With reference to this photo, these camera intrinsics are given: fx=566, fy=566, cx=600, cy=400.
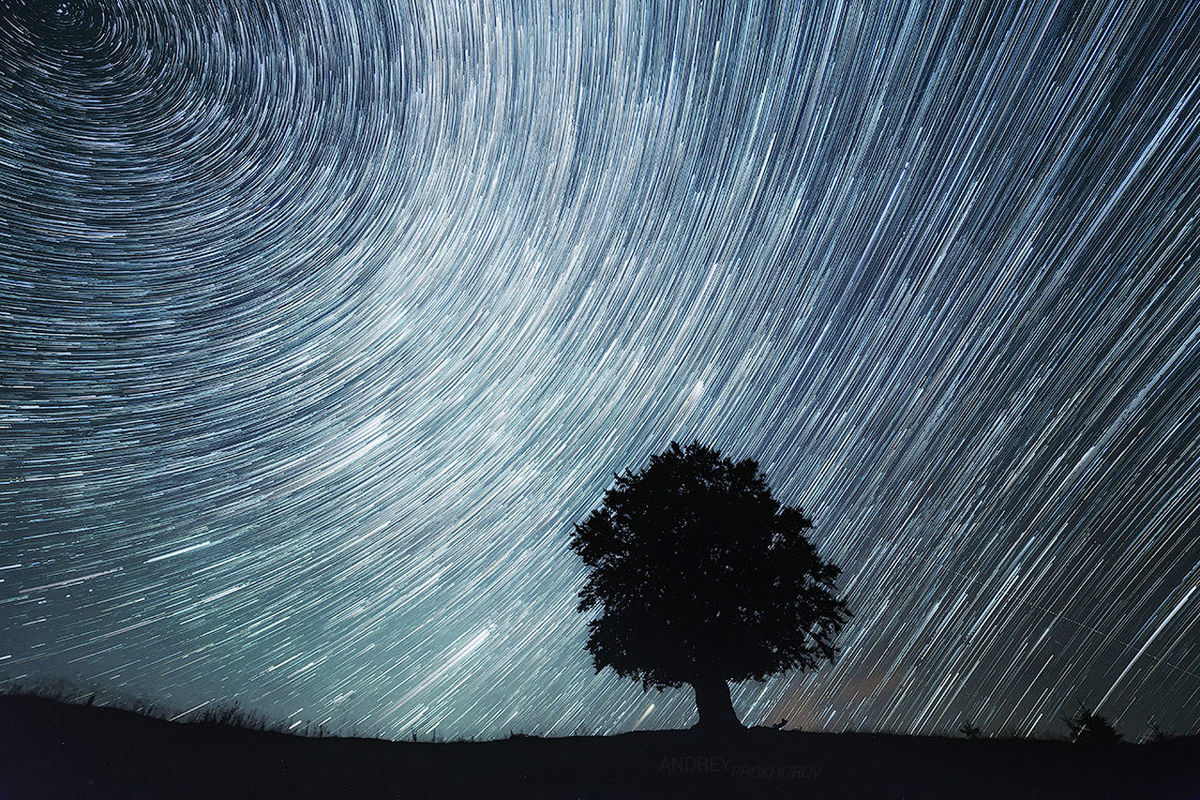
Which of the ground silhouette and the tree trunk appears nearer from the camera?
the ground silhouette

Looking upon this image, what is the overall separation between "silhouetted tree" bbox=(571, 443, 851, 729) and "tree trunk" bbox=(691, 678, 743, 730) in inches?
0.9

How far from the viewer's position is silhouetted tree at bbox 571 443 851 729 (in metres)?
13.4

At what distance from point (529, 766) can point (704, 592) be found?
5.85m

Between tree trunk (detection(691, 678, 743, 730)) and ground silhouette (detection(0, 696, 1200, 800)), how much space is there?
1117 millimetres

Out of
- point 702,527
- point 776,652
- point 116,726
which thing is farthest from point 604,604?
point 116,726

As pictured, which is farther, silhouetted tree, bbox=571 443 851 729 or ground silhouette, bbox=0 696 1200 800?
silhouetted tree, bbox=571 443 851 729

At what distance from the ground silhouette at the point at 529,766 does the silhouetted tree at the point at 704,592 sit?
1.89 m

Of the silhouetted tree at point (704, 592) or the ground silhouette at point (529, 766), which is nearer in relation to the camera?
the ground silhouette at point (529, 766)

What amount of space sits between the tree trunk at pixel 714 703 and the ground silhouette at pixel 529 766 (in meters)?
1.12

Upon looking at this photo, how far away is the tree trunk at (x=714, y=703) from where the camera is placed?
42.1 ft

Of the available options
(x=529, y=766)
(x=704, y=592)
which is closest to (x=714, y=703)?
(x=704, y=592)

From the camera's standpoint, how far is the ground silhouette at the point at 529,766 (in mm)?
6859

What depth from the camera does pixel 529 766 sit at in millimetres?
9266

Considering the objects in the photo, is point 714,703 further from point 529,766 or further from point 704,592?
point 529,766
